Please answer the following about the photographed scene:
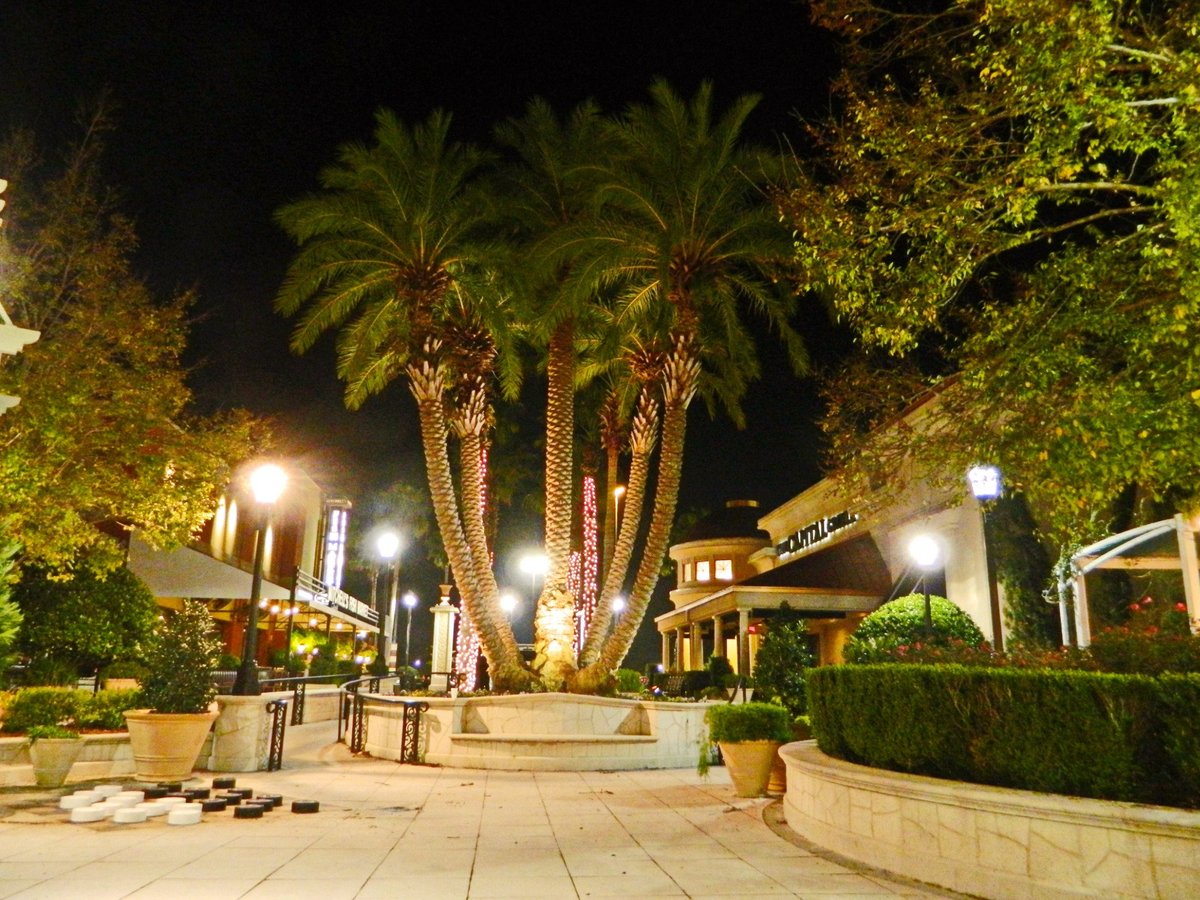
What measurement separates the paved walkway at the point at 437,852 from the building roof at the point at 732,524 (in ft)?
105

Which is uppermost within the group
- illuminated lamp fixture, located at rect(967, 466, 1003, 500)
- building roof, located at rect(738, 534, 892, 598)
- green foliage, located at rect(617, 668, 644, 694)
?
building roof, located at rect(738, 534, 892, 598)

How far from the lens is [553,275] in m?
19.6

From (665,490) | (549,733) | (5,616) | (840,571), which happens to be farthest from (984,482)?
(840,571)

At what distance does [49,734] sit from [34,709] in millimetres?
977

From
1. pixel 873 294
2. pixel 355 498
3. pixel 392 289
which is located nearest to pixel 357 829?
pixel 873 294

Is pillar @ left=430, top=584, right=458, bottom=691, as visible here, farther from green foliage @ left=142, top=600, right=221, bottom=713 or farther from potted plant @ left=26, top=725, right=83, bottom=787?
potted plant @ left=26, top=725, right=83, bottom=787

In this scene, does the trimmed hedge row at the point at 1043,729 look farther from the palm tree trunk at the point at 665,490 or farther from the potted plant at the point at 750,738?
the palm tree trunk at the point at 665,490

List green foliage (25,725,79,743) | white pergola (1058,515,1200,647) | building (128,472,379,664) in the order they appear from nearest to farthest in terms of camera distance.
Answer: green foliage (25,725,79,743) → white pergola (1058,515,1200,647) → building (128,472,379,664)

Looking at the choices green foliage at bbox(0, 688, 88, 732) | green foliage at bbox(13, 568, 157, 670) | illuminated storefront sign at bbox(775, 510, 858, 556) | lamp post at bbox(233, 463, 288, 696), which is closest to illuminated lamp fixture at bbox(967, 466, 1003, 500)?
lamp post at bbox(233, 463, 288, 696)

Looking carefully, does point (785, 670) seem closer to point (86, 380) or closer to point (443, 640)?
point (86, 380)

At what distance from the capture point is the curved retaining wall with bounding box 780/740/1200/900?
579 centimetres

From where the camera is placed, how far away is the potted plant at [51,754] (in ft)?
38.1

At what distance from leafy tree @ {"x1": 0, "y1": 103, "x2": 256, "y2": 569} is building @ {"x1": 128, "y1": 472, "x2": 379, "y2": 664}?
232 centimetres

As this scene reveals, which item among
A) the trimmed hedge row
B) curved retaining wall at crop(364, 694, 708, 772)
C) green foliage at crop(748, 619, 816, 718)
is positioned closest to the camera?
the trimmed hedge row
